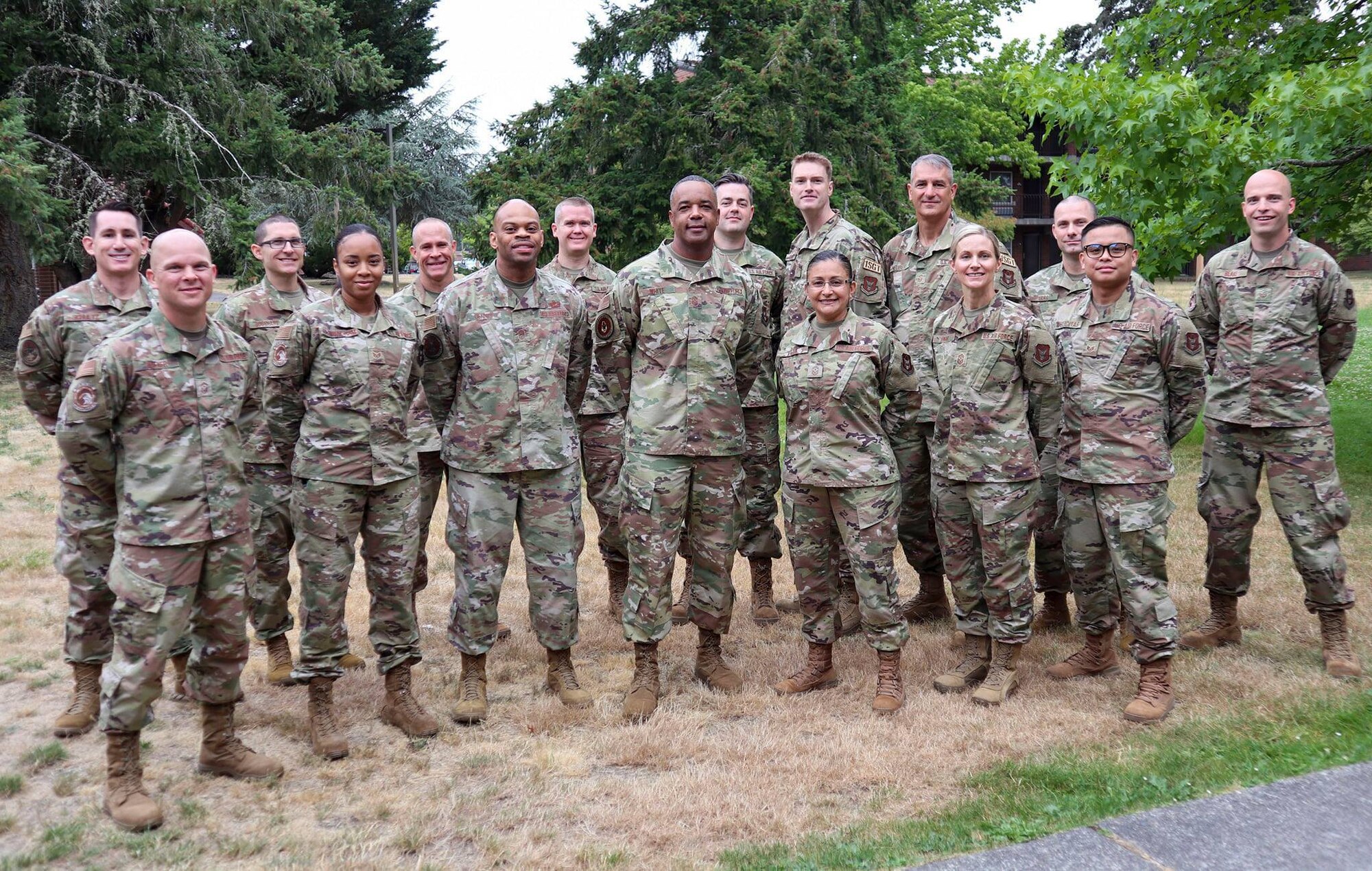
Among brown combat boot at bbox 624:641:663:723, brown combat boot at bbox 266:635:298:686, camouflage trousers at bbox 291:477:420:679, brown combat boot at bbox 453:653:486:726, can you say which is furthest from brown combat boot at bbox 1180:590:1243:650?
brown combat boot at bbox 266:635:298:686

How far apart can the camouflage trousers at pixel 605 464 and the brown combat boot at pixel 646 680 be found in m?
1.38

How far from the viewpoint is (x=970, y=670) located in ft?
18.5

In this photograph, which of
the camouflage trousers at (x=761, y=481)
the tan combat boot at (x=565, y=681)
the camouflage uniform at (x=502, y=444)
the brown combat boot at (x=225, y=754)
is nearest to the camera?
the brown combat boot at (x=225, y=754)

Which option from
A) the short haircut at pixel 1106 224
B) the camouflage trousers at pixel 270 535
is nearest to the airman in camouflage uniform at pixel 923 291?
the short haircut at pixel 1106 224

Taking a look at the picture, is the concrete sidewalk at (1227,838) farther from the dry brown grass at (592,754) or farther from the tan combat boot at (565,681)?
the tan combat boot at (565,681)

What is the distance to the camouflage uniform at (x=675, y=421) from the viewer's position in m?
5.38

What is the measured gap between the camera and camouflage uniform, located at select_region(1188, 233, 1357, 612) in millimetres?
5652

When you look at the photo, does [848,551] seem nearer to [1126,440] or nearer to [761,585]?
[1126,440]

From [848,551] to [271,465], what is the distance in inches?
115

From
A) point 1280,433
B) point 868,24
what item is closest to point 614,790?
point 1280,433

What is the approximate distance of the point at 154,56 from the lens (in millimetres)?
21625

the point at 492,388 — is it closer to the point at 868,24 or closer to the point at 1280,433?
the point at 1280,433

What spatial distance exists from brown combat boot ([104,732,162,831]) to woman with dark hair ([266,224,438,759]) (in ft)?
2.58

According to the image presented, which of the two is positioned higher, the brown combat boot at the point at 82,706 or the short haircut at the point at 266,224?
the short haircut at the point at 266,224
